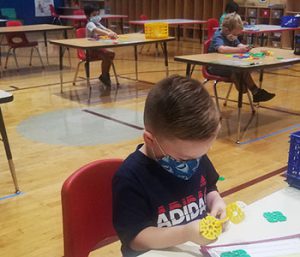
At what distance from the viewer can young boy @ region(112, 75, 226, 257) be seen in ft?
3.30

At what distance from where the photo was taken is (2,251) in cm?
228

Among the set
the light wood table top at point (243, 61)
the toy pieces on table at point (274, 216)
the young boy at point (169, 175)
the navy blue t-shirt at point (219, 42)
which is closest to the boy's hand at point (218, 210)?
the young boy at point (169, 175)

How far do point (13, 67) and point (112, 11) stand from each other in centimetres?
674

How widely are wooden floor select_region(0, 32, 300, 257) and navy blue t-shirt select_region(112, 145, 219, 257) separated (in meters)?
1.13

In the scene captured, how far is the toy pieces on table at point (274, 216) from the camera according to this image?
116 centimetres

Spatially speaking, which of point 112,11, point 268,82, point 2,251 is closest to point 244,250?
point 2,251

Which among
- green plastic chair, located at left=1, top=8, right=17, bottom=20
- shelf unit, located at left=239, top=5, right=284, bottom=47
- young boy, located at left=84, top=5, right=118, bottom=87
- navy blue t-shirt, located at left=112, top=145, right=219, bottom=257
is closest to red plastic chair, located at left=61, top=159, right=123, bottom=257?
navy blue t-shirt, located at left=112, top=145, right=219, bottom=257

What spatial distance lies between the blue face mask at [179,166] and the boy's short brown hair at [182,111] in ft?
0.40

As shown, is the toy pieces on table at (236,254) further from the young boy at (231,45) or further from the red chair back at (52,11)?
the red chair back at (52,11)

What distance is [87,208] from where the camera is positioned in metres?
1.31

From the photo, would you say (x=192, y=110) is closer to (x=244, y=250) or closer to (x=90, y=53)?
(x=244, y=250)

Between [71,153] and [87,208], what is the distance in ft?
7.63

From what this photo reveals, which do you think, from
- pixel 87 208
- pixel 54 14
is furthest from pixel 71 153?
pixel 54 14

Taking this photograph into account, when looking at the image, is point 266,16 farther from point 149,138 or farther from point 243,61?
point 149,138
